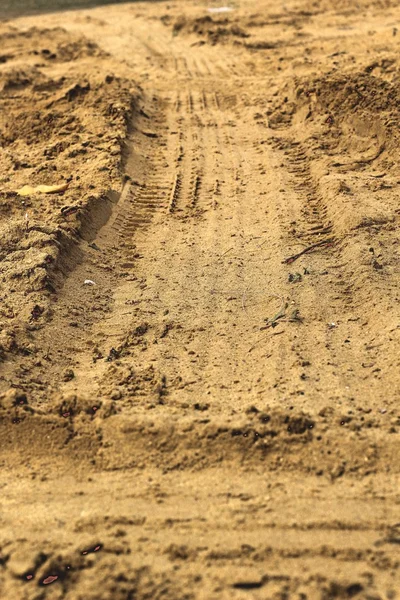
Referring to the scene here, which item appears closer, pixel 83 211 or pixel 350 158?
pixel 83 211

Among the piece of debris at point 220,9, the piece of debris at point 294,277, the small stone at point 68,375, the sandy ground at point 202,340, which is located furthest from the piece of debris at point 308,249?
the piece of debris at point 220,9

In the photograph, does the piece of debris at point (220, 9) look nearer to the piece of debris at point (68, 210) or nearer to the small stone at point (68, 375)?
the piece of debris at point (68, 210)

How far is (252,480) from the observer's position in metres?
3.27

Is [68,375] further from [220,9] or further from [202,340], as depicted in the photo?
[220,9]

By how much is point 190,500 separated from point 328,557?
679mm

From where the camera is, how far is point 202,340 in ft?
14.9

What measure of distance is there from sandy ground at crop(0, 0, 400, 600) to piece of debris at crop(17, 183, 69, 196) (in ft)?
0.69

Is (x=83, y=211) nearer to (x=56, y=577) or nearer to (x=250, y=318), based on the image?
(x=250, y=318)

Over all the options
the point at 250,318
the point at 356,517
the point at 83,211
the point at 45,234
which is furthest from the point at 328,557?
the point at 83,211

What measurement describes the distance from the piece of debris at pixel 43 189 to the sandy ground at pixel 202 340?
212 millimetres

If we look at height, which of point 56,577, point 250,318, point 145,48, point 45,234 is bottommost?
point 56,577

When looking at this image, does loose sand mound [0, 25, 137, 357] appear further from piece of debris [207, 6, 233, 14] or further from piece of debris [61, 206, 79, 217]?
piece of debris [207, 6, 233, 14]

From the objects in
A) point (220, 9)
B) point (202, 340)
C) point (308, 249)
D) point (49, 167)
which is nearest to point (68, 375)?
point (202, 340)

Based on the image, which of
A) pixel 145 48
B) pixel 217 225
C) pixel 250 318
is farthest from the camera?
pixel 145 48
